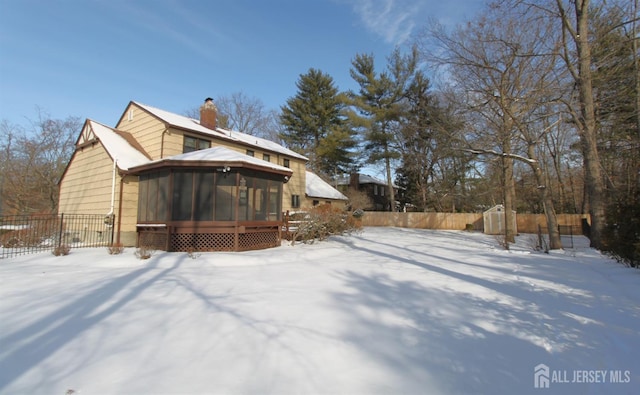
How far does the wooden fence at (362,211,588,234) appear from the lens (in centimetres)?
2203

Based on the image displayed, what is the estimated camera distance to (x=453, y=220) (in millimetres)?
25875

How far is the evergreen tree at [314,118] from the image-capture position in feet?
106

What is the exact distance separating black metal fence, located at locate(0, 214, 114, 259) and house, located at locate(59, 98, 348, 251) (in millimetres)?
549

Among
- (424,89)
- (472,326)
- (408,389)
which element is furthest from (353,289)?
(424,89)

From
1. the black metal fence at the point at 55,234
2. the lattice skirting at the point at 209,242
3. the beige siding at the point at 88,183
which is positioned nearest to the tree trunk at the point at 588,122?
the lattice skirting at the point at 209,242

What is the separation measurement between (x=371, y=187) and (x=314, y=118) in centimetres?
1164

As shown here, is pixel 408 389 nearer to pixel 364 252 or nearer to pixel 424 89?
pixel 364 252

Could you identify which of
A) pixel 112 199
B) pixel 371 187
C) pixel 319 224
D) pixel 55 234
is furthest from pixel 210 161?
pixel 371 187

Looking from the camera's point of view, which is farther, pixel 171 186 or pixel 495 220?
pixel 495 220

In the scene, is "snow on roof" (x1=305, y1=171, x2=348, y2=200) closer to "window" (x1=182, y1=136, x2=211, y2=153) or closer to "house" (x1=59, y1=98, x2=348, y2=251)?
"house" (x1=59, y1=98, x2=348, y2=251)

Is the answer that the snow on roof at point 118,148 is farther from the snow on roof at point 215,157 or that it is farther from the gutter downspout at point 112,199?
the snow on roof at point 215,157

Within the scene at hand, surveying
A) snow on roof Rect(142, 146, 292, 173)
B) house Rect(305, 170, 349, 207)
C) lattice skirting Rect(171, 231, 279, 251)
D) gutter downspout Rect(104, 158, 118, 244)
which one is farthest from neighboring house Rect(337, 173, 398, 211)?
gutter downspout Rect(104, 158, 118, 244)

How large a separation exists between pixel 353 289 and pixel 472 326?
88.8 inches

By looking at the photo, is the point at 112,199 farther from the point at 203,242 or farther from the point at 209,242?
the point at 209,242
